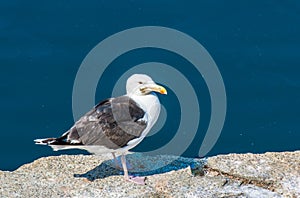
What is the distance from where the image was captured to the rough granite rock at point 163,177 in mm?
7438

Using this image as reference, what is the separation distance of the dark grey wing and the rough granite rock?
1.40 ft

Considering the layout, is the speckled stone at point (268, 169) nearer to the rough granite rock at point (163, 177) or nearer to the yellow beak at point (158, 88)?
the rough granite rock at point (163, 177)

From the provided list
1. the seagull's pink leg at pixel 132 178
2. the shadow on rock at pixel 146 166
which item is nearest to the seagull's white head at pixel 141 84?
the seagull's pink leg at pixel 132 178

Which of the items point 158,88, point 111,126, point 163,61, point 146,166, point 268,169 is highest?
point 163,61

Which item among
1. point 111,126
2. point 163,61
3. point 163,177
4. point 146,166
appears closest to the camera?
point 111,126

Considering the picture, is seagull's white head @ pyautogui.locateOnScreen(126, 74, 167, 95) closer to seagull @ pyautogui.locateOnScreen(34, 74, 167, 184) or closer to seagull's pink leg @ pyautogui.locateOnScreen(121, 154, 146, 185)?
seagull @ pyautogui.locateOnScreen(34, 74, 167, 184)

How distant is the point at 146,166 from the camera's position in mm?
8109

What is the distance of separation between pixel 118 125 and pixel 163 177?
711 millimetres

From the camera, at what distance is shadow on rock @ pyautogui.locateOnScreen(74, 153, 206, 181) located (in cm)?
788

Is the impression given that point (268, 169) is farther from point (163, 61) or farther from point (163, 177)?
point (163, 61)

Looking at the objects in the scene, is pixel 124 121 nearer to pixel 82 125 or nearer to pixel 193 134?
pixel 82 125

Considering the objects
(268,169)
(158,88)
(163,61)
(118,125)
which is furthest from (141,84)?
(163,61)

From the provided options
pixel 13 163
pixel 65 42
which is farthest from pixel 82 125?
pixel 65 42

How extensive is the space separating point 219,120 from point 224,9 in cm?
276
